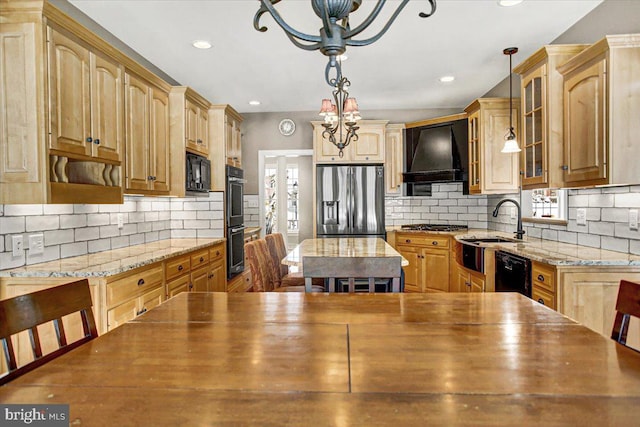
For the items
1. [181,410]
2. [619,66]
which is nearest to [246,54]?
[619,66]

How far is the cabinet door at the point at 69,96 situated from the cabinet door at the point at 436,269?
3.67m

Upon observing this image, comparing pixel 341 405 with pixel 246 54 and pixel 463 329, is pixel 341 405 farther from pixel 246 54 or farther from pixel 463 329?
pixel 246 54

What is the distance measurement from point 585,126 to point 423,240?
2.42 metres

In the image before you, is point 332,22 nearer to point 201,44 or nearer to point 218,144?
point 201,44

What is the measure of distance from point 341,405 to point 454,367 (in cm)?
31

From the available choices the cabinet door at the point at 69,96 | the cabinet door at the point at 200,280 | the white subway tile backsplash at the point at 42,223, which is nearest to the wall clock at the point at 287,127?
the cabinet door at the point at 200,280

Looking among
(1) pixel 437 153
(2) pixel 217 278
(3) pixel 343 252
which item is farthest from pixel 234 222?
(1) pixel 437 153

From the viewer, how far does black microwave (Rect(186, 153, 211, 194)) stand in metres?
3.65

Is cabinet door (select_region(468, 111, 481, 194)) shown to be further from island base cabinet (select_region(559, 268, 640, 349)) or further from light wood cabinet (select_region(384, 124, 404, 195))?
island base cabinet (select_region(559, 268, 640, 349))

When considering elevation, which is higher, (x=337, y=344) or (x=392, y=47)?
→ (x=392, y=47)

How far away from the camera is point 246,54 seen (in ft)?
11.6

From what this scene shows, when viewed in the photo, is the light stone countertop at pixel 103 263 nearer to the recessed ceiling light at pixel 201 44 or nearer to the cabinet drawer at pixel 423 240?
the recessed ceiling light at pixel 201 44

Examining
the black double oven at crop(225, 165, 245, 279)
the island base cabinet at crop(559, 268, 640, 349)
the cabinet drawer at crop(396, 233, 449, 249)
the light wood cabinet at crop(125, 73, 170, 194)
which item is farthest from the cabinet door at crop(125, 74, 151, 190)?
the cabinet drawer at crop(396, 233, 449, 249)

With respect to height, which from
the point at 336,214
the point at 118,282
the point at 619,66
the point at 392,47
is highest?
the point at 392,47
